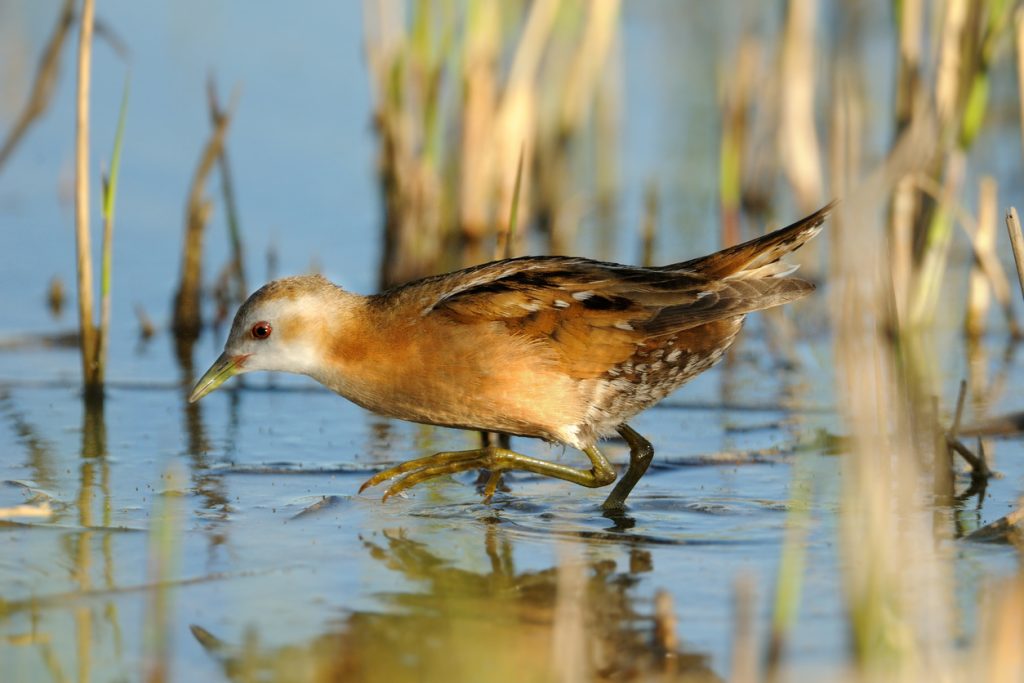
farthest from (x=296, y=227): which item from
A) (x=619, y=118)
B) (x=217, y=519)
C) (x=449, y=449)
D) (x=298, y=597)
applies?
A: (x=298, y=597)

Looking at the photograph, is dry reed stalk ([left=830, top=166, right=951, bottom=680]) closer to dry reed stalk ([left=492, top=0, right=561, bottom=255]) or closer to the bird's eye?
the bird's eye

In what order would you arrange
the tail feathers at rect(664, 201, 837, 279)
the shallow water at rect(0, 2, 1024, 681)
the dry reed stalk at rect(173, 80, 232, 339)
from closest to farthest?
the shallow water at rect(0, 2, 1024, 681) → the tail feathers at rect(664, 201, 837, 279) → the dry reed stalk at rect(173, 80, 232, 339)

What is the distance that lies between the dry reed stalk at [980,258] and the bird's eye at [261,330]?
3.58 metres

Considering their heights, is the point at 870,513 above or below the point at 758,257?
below

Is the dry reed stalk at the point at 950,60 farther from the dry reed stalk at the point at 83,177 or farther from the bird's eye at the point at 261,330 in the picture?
the dry reed stalk at the point at 83,177

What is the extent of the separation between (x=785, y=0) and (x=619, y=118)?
2.48m

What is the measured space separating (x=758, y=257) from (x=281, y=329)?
1752 millimetres

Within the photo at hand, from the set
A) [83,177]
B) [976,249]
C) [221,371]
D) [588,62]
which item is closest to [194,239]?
[83,177]

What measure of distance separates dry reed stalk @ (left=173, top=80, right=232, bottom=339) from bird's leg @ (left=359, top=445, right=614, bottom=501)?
254cm

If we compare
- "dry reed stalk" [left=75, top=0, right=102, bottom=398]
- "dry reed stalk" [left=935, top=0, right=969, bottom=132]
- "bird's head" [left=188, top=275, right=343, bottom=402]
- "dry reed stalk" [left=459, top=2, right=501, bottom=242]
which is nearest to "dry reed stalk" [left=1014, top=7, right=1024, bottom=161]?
"dry reed stalk" [left=935, top=0, right=969, bottom=132]

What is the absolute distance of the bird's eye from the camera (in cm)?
560

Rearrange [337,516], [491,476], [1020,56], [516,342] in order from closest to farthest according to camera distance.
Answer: [337,516], [516,342], [491,476], [1020,56]

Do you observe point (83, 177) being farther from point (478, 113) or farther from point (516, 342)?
point (478, 113)

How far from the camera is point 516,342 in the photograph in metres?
5.40
